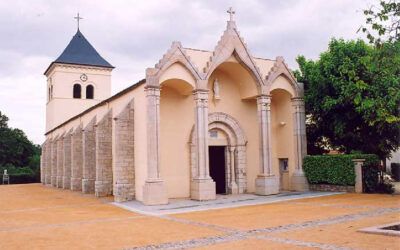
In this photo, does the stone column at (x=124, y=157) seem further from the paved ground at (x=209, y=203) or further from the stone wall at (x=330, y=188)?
the stone wall at (x=330, y=188)

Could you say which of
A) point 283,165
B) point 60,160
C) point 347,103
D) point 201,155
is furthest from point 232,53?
point 60,160

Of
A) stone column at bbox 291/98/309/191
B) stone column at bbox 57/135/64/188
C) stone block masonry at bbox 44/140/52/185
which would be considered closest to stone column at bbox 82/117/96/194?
stone column at bbox 57/135/64/188

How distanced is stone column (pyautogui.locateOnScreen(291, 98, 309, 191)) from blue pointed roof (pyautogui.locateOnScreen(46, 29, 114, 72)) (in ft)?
88.7

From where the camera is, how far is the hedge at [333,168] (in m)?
20.2

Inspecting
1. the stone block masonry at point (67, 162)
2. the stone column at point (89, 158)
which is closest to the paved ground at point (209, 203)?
the stone column at point (89, 158)

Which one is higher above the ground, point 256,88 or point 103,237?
point 256,88

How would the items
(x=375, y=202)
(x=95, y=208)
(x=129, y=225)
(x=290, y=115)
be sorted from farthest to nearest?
(x=290, y=115)
(x=95, y=208)
(x=375, y=202)
(x=129, y=225)

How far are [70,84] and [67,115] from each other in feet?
10.7

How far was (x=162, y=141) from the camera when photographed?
66.5 feet

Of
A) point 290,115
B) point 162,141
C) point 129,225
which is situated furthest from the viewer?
point 290,115

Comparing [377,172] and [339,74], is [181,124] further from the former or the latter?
[377,172]

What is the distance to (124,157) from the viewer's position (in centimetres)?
2025

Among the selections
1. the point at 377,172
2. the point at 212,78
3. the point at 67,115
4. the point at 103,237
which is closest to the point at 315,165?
the point at 377,172

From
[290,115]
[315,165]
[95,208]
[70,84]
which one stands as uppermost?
[70,84]
